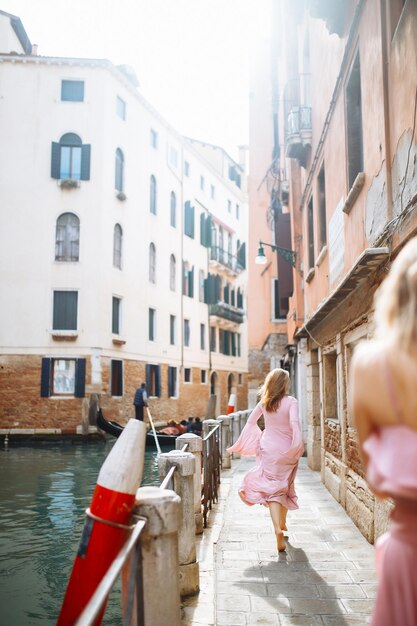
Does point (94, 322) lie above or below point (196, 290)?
below

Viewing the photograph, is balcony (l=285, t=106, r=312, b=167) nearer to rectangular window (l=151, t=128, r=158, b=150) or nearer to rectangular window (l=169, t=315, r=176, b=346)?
rectangular window (l=151, t=128, r=158, b=150)

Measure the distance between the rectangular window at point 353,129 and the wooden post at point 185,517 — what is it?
3.77 metres

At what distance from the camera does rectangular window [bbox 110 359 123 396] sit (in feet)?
74.9

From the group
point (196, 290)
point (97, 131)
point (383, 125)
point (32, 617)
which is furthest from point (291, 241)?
point (196, 290)

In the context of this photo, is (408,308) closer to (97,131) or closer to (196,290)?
(97,131)

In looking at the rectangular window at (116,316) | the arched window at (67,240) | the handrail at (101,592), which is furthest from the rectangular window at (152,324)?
the handrail at (101,592)

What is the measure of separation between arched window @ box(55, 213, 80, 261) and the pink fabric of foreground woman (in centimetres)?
2157

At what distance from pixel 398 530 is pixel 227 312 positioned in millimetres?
34227

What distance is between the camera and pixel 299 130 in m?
10.2

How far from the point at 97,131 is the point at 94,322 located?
704 centimetres

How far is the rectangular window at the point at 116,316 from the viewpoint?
23.2m

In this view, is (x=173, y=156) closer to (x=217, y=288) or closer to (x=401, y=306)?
(x=217, y=288)

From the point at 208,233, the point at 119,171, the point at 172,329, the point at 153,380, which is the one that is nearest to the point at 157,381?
the point at 153,380

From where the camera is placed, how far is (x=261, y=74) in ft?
75.8
